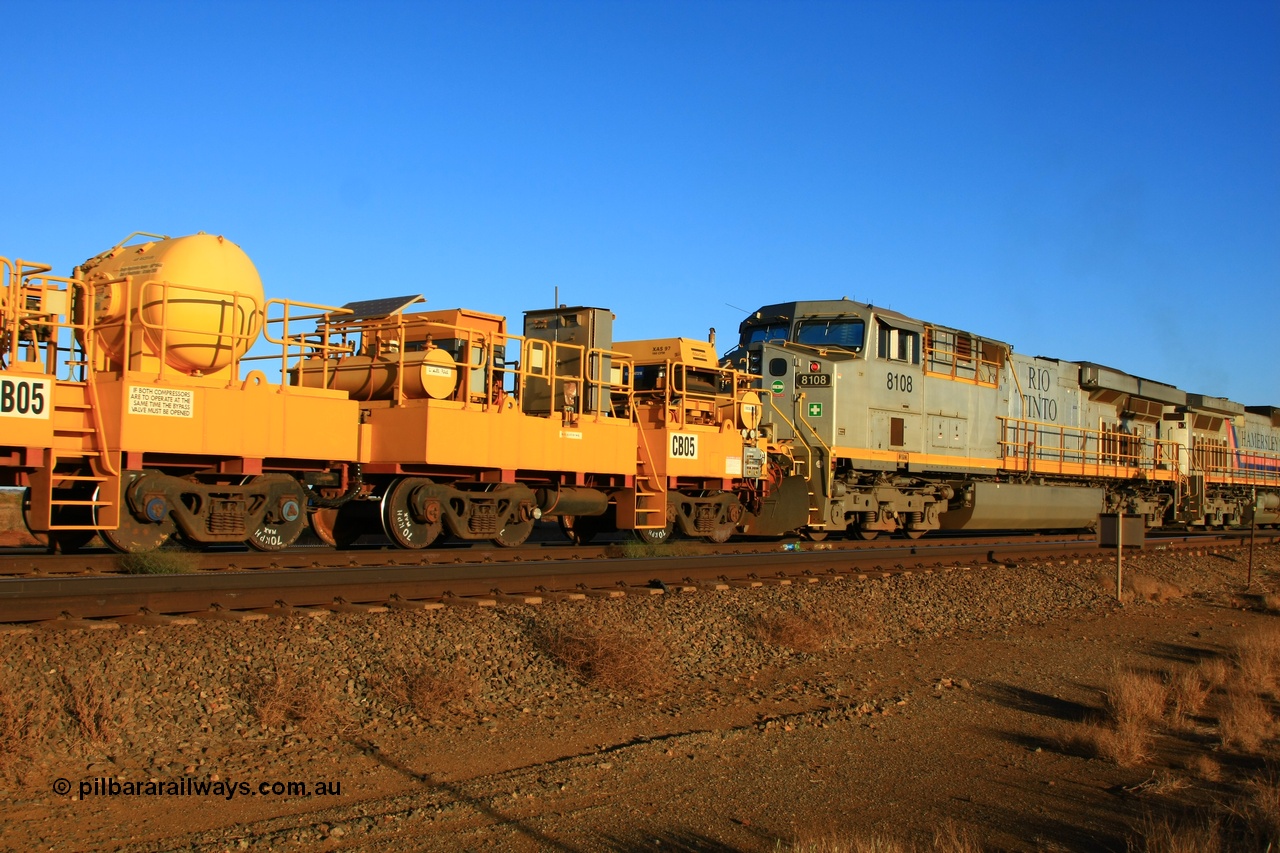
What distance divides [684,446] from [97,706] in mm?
10789

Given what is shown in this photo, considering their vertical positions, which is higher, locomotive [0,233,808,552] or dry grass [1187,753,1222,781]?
locomotive [0,233,808,552]

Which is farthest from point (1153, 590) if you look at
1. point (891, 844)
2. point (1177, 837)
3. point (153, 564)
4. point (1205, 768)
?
point (153, 564)

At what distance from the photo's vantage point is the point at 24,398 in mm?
9867

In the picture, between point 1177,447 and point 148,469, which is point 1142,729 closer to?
point 148,469

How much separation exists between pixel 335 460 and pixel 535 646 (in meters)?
4.97

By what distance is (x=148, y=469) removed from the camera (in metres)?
11.3

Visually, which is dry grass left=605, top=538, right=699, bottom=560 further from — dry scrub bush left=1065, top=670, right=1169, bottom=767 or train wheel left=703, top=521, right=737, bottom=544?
dry scrub bush left=1065, top=670, right=1169, bottom=767

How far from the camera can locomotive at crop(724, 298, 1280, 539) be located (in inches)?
730

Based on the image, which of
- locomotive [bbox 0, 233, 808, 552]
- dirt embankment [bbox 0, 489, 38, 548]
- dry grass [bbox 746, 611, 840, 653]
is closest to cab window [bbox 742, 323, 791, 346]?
locomotive [bbox 0, 233, 808, 552]

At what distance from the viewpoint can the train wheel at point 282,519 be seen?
39.8ft

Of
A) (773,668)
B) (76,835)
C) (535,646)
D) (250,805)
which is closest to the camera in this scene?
(76,835)

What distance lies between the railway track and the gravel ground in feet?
1.82

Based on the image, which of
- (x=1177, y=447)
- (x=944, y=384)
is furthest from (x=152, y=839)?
(x=1177, y=447)

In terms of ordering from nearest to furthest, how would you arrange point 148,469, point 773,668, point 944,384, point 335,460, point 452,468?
point 773,668 → point 148,469 → point 335,460 → point 452,468 → point 944,384
